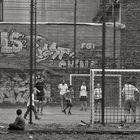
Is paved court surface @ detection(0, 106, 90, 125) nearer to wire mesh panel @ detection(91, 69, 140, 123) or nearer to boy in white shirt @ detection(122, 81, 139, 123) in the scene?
wire mesh panel @ detection(91, 69, 140, 123)

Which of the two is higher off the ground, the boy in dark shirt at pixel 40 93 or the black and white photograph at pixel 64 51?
the black and white photograph at pixel 64 51

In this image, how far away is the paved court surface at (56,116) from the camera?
13938 mm

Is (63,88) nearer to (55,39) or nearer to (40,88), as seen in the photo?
(40,88)

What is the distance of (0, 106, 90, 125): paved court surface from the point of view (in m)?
13.9

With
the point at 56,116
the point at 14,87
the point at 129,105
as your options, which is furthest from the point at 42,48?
the point at 129,105

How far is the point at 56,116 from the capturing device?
15930 millimetres

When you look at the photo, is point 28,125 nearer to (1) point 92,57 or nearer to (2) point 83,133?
(2) point 83,133

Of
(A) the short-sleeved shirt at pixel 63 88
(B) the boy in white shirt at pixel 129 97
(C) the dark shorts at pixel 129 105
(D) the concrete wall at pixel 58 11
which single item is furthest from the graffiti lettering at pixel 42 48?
(C) the dark shorts at pixel 129 105

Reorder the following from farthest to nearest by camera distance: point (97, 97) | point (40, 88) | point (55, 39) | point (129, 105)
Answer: point (55, 39)
point (40, 88)
point (129, 105)
point (97, 97)

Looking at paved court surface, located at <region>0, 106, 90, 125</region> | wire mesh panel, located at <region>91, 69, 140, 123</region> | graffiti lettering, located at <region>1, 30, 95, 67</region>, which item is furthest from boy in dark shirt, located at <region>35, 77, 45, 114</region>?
graffiti lettering, located at <region>1, 30, 95, 67</region>

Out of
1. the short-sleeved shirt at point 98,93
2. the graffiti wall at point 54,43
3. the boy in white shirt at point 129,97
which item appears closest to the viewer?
the short-sleeved shirt at point 98,93

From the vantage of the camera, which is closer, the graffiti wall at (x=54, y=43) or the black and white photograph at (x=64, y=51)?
the black and white photograph at (x=64, y=51)

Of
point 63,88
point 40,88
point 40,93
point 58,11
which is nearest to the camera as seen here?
point 40,93

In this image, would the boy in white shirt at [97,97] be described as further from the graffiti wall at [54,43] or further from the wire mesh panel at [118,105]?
the graffiti wall at [54,43]
